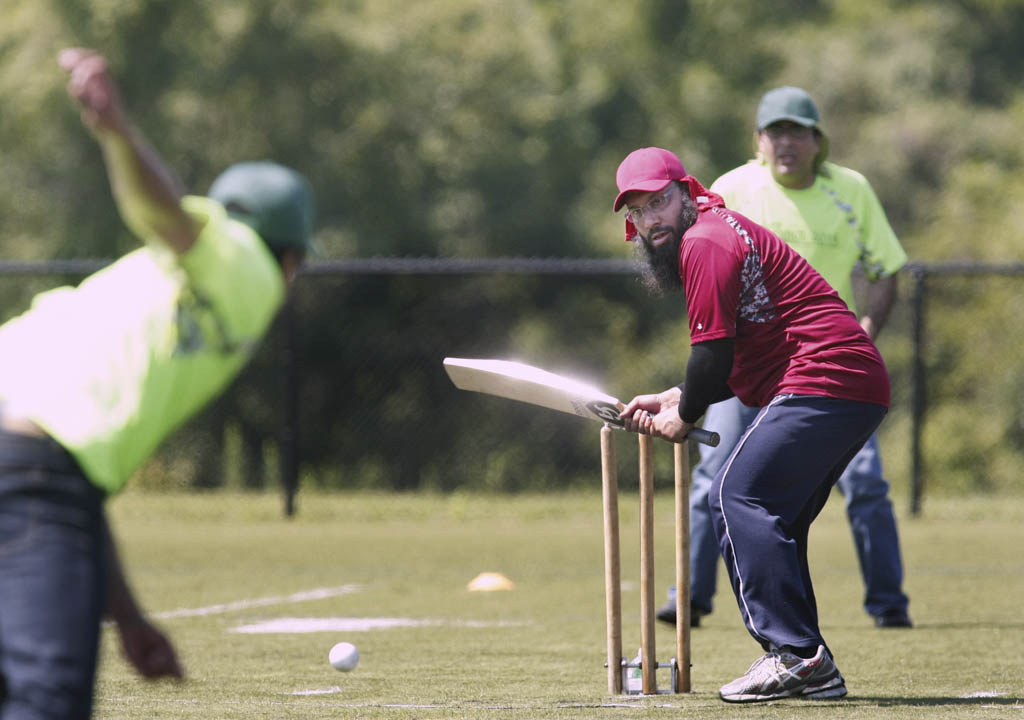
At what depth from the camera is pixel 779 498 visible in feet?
19.2

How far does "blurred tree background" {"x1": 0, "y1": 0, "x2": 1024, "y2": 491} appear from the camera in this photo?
20.0 meters

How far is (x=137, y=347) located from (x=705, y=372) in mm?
2615

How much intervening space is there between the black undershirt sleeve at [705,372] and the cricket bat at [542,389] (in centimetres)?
13

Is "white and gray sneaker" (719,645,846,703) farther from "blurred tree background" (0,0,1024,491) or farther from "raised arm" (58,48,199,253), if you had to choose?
"blurred tree background" (0,0,1024,491)

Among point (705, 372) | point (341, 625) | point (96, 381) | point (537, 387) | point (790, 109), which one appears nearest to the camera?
point (96, 381)

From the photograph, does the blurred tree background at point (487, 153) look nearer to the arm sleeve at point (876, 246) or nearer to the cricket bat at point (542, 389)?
the arm sleeve at point (876, 246)

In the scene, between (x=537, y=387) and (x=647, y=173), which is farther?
(x=537, y=387)

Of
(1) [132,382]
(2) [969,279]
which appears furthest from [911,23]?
(1) [132,382]

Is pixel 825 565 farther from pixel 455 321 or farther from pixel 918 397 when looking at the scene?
pixel 455 321

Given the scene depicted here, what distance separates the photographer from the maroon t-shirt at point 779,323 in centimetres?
568

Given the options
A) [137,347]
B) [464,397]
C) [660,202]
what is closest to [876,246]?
[660,202]

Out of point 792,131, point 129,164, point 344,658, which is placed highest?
point 792,131

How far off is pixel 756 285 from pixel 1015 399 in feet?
50.3

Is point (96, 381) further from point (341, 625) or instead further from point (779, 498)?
point (341, 625)
